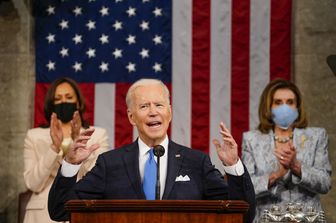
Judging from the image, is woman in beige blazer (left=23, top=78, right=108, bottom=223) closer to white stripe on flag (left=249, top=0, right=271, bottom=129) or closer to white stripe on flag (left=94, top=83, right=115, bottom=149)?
white stripe on flag (left=94, top=83, right=115, bottom=149)

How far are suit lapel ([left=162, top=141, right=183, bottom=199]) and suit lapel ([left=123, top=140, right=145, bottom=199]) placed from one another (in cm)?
14

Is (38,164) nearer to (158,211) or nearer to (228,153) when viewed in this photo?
(228,153)

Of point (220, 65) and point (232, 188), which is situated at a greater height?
point (220, 65)

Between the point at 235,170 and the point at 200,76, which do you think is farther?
the point at 200,76

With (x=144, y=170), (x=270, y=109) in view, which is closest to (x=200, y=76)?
(x=270, y=109)

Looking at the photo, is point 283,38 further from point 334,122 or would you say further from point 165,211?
point 165,211

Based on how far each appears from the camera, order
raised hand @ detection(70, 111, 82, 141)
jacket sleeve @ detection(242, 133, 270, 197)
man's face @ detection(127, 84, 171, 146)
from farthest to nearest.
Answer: raised hand @ detection(70, 111, 82, 141)
jacket sleeve @ detection(242, 133, 270, 197)
man's face @ detection(127, 84, 171, 146)

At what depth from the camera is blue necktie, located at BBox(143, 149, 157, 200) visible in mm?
4965

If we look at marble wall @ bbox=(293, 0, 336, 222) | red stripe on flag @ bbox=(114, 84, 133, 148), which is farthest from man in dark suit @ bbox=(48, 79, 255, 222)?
marble wall @ bbox=(293, 0, 336, 222)

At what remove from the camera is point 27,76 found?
347 inches

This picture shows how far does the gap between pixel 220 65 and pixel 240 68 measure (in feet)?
0.62

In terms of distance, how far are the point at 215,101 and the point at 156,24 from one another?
919 millimetres

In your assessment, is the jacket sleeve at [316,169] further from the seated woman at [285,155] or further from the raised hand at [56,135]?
the raised hand at [56,135]

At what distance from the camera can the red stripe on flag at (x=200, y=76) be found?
8758mm
